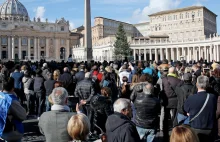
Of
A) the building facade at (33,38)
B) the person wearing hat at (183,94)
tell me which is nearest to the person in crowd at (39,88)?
the person wearing hat at (183,94)

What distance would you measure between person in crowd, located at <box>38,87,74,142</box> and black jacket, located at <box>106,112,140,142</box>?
55cm

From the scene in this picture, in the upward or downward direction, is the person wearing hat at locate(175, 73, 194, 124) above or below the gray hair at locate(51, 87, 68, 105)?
below

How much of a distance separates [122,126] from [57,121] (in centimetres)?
88

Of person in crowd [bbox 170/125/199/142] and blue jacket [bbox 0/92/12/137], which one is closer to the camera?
person in crowd [bbox 170/125/199/142]

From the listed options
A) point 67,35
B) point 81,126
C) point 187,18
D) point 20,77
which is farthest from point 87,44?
point 67,35

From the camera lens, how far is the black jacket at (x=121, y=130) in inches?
155

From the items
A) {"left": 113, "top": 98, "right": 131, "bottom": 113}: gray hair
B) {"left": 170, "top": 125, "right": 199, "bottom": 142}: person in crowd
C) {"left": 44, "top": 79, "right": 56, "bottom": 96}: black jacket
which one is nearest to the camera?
{"left": 170, "top": 125, "right": 199, "bottom": 142}: person in crowd

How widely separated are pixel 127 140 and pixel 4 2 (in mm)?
111828

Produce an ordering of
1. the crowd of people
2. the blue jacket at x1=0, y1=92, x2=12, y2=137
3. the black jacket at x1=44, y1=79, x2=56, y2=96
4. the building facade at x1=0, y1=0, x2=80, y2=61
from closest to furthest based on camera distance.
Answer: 1. the crowd of people
2. the blue jacket at x1=0, y1=92, x2=12, y2=137
3. the black jacket at x1=44, y1=79, x2=56, y2=96
4. the building facade at x1=0, y1=0, x2=80, y2=61

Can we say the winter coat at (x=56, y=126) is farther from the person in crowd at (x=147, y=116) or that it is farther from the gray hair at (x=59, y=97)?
the person in crowd at (x=147, y=116)

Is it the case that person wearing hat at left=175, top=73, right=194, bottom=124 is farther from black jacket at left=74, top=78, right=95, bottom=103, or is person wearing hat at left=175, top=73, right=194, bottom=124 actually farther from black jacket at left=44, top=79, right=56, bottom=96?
black jacket at left=44, top=79, right=56, bottom=96

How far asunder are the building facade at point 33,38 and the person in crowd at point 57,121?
8037cm

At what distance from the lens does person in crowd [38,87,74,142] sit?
4.09m

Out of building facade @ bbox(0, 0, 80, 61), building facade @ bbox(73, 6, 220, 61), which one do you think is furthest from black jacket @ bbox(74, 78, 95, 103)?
building facade @ bbox(0, 0, 80, 61)
